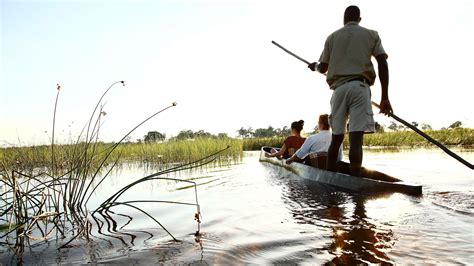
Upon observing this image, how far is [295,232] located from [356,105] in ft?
8.51

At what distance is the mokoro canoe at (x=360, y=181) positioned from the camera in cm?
475

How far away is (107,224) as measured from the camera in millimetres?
3801

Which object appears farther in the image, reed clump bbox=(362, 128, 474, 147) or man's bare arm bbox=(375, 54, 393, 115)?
reed clump bbox=(362, 128, 474, 147)

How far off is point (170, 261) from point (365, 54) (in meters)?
3.89

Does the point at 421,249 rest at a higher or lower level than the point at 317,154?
lower

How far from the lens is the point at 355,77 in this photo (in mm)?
5281

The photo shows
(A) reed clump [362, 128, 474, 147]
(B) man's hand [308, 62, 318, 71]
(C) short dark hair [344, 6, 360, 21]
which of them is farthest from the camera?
(A) reed clump [362, 128, 474, 147]

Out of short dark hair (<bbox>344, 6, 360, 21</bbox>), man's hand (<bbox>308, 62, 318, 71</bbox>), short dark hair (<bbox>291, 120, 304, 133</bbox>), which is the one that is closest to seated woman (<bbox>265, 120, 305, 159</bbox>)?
short dark hair (<bbox>291, 120, 304, 133</bbox>)

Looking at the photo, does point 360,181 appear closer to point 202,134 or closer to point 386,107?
point 386,107

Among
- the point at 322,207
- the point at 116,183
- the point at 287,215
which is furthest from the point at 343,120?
the point at 116,183

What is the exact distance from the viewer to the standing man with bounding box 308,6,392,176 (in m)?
5.21

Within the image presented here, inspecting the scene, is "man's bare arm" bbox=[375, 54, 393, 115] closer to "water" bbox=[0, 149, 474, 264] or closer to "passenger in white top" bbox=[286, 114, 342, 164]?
"water" bbox=[0, 149, 474, 264]

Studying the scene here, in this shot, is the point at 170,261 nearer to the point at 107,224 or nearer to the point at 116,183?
the point at 107,224

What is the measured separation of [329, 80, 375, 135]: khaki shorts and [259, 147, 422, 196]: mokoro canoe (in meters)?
0.69
